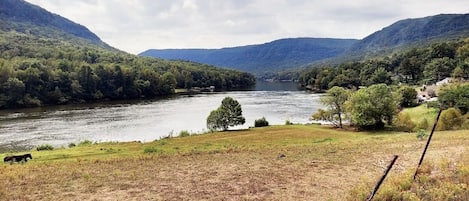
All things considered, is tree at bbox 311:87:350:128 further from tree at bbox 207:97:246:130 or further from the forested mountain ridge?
the forested mountain ridge

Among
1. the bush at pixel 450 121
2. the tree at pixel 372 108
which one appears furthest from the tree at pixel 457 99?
the tree at pixel 372 108

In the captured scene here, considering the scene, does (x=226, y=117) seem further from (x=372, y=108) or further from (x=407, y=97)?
(x=407, y=97)

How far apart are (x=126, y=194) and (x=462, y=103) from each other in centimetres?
5361

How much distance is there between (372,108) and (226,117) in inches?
868

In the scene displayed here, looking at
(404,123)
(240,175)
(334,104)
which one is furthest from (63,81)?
(240,175)

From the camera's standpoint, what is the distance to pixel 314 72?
19612 cm

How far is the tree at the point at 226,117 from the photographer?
6325cm

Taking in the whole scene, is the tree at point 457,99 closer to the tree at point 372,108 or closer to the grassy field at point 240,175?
the tree at point 372,108

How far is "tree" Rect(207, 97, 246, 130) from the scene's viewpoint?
6325cm

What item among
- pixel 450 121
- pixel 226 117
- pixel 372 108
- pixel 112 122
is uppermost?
pixel 372 108

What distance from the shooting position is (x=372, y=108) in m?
55.7

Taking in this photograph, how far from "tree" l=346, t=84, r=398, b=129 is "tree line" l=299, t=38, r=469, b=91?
5776 cm

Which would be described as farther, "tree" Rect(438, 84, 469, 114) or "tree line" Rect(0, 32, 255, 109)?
"tree line" Rect(0, 32, 255, 109)

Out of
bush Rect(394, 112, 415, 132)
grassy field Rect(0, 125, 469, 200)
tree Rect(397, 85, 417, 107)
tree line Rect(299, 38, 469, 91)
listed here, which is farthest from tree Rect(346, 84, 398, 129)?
tree line Rect(299, 38, 469, 91)
